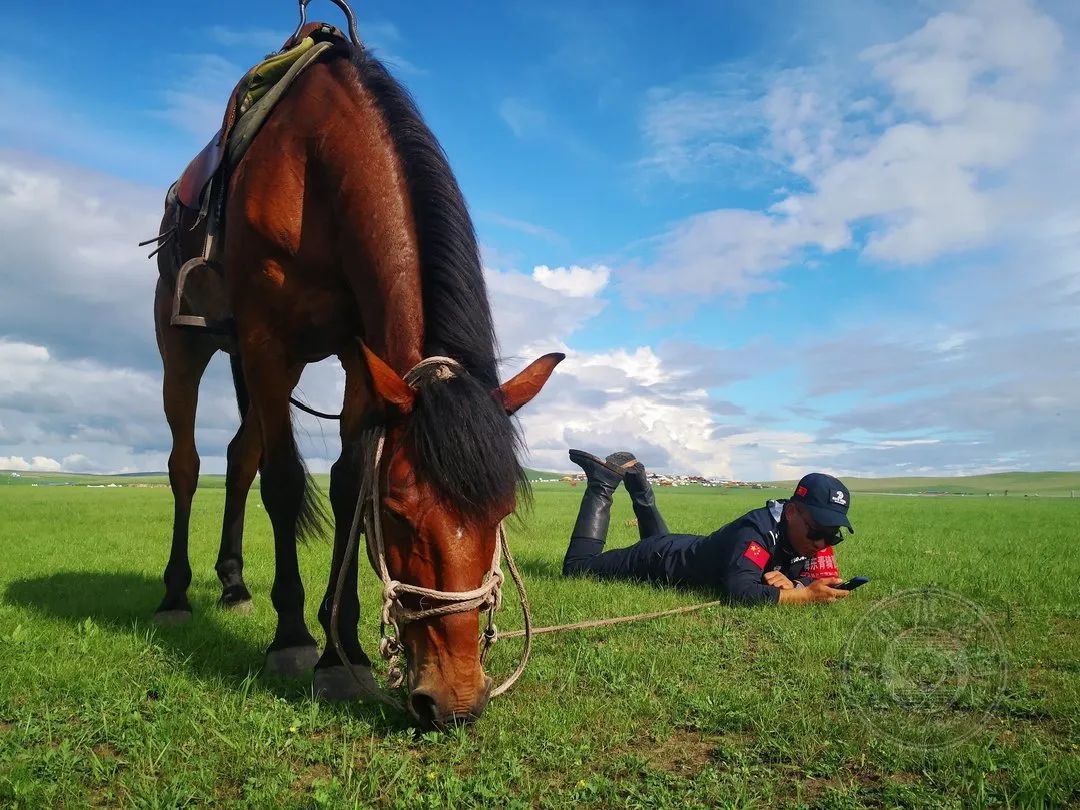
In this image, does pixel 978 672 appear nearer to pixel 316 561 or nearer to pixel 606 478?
pixel 606 478

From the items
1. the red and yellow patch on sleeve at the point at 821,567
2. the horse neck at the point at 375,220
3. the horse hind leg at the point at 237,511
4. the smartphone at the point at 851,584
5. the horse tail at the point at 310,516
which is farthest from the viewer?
the horse tail at the point at 310,516

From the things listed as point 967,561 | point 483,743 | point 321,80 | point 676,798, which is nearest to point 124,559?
point 321,80

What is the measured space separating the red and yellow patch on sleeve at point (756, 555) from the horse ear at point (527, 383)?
12.2 feet

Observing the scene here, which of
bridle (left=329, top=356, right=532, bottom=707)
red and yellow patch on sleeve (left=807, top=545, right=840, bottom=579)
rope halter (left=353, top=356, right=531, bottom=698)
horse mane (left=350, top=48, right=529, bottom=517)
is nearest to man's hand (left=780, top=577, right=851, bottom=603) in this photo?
red and yellow patch on sleeve (left=807, top=545, right=840, bottom=579)

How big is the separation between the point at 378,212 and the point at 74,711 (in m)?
2.98

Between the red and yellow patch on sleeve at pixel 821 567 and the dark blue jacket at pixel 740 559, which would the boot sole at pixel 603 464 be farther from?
the red and yellow patch on sleeve at pixel 821 567

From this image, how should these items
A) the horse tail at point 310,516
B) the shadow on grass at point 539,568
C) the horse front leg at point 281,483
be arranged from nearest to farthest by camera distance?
the horse front leg at point 281,483
the horse tail at point 310,516
the shadow on grass at point 539,568

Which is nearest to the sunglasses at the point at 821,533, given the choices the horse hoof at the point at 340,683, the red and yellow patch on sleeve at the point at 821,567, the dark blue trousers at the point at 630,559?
the red and yellow patch on sleeve at the point at 821,567

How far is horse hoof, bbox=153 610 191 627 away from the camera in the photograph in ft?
18.6

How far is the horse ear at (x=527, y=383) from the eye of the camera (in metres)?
3.35

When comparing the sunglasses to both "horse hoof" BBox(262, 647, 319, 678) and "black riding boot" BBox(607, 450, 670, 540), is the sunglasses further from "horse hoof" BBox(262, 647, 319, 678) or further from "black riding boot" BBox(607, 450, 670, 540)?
"horse hoof" BBox(262, 647, 319, 678)

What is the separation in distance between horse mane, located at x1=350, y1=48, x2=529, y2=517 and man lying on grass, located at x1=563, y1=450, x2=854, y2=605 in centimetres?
372

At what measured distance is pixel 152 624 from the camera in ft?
18.2

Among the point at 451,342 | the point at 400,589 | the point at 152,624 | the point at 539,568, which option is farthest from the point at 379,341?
the point at 539,568
